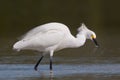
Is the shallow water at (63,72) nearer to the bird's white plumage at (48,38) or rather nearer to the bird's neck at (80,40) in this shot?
the bird's white plumage at (48,38)

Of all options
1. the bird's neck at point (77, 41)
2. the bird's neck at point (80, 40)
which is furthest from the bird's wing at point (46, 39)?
the bird's neck at point (80, 40)

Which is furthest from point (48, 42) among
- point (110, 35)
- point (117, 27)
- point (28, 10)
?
point (28, 10)

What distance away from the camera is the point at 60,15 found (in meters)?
27.5

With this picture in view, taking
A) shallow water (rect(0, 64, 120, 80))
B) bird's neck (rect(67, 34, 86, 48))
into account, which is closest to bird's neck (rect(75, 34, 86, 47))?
bird's neck (rect(67, 34, 86, 48))

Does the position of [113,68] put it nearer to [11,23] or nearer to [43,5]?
[11,23]

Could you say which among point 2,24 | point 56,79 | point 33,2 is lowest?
point 56,79

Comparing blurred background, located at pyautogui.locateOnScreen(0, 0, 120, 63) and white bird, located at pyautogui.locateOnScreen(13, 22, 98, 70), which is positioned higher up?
blurred background, located at pyautogui.locateOnScreen(0, 0, 120, 63)

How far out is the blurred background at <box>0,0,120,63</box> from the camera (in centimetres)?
2403

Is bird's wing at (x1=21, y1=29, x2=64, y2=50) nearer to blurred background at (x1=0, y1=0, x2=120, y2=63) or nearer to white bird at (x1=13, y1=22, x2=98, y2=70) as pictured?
white bird at (x1=13, y1=22, x2=98, y2=70)

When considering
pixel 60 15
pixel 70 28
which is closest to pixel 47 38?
pixel 70 28

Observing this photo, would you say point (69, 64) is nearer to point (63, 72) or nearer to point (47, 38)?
point (47, 38)

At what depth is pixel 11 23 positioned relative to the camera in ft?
85.0

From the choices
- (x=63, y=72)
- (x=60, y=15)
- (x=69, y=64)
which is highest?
(x=60, y=15)

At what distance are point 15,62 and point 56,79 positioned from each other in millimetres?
2882
